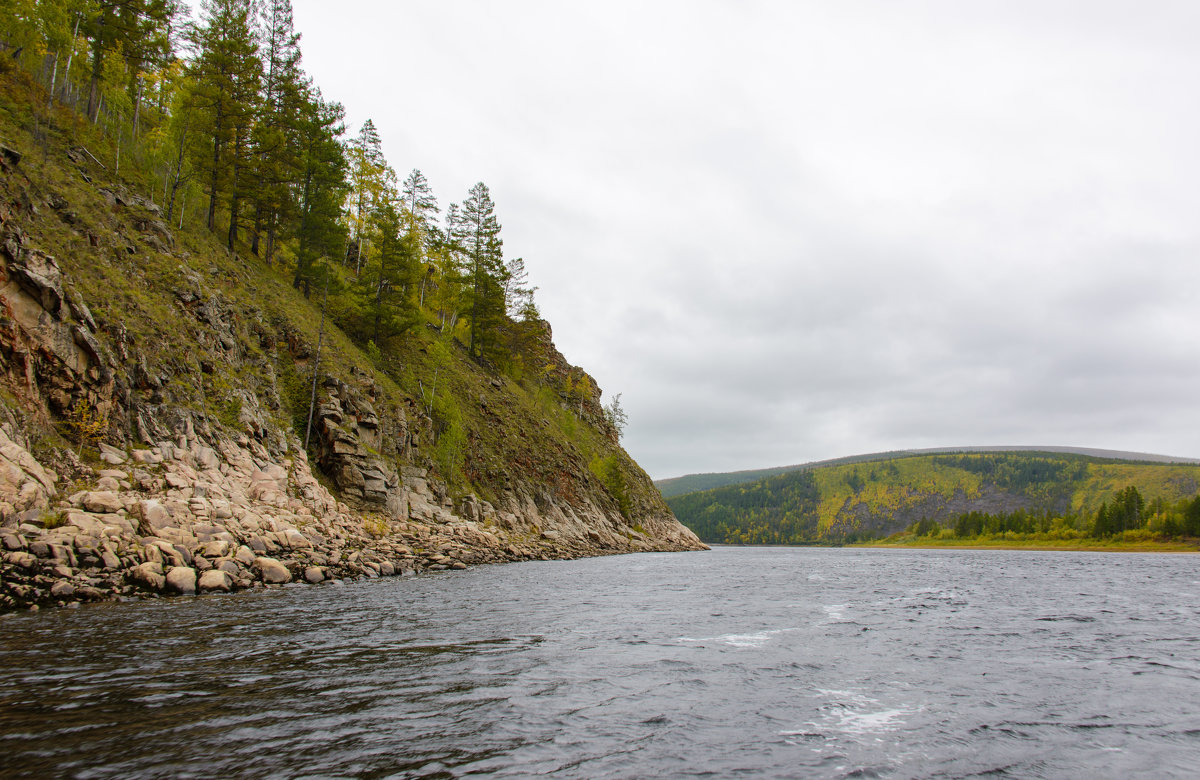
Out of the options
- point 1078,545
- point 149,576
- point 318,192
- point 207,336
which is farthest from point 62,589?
point 1078,545

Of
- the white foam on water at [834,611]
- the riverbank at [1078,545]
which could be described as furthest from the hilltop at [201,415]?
the riverbank at [1078,545]

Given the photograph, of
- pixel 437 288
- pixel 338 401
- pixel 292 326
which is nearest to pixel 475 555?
pixel 338 401

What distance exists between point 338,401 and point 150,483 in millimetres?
20502

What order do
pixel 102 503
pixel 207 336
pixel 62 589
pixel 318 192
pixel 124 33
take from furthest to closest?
1. pixel 318 192
2. pixel 124 33
3. pixel 207 336
4. pixel 102 503
5. pixel 62 589

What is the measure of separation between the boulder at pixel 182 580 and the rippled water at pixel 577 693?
1582 millimetres

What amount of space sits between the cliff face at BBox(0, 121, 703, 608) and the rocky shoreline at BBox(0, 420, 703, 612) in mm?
87

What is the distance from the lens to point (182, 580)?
938 inches

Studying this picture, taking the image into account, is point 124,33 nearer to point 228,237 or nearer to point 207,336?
point 228,237

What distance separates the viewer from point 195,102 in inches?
1946

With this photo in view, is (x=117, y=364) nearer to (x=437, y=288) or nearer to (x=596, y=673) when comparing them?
(x=596, y=673)

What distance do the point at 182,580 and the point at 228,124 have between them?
140 ft

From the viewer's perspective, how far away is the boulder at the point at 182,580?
23484mm

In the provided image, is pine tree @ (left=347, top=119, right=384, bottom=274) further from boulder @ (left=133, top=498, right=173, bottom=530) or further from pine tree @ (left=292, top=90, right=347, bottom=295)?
boulder @ (left=133, top=498, right=173, bottom=530)

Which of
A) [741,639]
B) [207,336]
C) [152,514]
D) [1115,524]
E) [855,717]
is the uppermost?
[207,336]
